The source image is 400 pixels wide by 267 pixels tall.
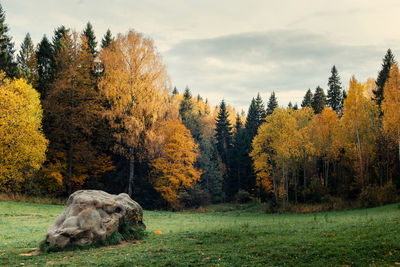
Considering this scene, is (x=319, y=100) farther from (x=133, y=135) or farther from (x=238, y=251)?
(x=238, y=251)

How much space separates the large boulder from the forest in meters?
18.3

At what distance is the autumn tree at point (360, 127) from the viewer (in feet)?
119

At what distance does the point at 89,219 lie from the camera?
1209 cm

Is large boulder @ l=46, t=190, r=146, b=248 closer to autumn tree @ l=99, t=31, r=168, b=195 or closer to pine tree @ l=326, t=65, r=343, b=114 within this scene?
autumn tree @ l=99, t=31, r=168, b=195

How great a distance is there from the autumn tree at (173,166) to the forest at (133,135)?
0.46ft

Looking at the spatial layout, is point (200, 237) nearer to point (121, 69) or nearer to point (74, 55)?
point (121, 69)

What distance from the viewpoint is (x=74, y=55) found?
122ft

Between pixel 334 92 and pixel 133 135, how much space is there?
5207 cm

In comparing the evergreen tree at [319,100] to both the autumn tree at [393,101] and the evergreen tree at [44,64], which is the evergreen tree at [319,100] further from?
the evergreen tree at [44,64]

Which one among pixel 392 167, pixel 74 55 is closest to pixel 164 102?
pixel 74 55

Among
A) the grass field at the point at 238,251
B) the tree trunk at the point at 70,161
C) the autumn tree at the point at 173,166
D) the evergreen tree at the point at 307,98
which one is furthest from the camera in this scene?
the evergreen tree at the point at 307,98

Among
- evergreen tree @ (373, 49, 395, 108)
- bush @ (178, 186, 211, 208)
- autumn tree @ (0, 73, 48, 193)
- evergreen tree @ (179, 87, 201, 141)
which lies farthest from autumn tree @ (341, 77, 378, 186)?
autumn tree @ (0, 73, 48, 193)

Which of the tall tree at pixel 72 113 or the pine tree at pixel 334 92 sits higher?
the pine tree at pixel 334 92

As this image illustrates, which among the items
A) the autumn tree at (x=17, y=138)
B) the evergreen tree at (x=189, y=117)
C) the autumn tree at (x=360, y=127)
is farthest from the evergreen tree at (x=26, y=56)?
the autumn tree at (x=360, y=127)
